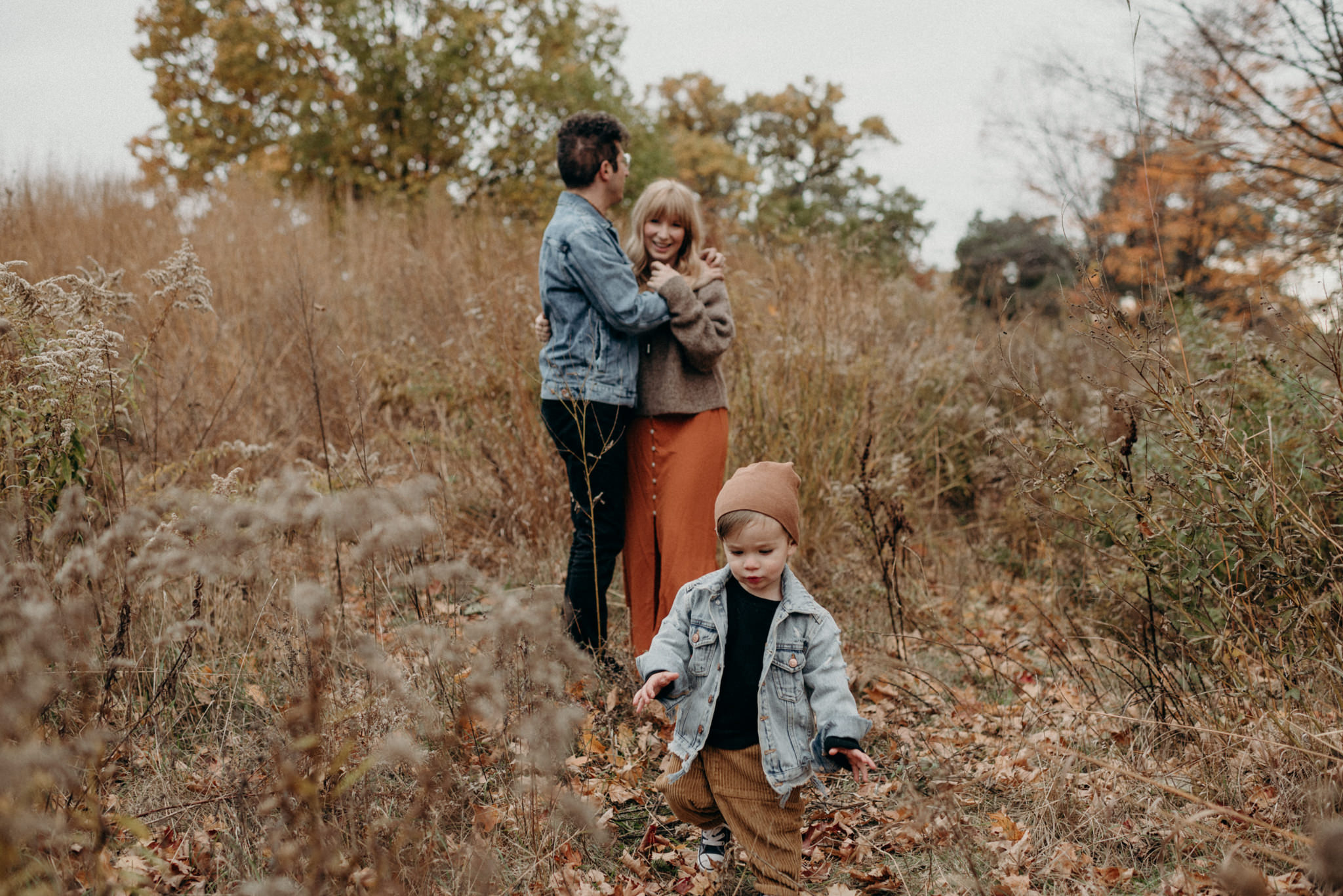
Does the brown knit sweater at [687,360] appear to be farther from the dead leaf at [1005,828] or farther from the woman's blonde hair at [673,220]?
the dead leaf at [1005,828]

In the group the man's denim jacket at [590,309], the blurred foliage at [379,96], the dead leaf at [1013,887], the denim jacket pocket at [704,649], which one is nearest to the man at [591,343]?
the man's denim jacket at [590,309]

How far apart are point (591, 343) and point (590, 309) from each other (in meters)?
0.12

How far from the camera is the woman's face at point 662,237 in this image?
3.32 metres

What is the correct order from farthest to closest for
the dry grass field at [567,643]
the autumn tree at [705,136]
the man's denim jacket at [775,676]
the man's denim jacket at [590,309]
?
the autumn tree at [705,136], the man's denim jacket at [590,309], the man's denim jacket at [775,676], the dry grass field at [567,643]

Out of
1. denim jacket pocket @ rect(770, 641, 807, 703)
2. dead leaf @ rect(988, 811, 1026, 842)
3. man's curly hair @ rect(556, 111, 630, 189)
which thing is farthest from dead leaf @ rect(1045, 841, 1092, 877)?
man's curly hair @ rect(556, 111, 630, 189)

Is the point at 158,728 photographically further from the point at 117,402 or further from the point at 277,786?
the point at 117,402

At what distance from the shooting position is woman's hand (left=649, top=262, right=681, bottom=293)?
10.4 feet

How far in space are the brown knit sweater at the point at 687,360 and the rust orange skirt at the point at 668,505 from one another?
0.06 metres

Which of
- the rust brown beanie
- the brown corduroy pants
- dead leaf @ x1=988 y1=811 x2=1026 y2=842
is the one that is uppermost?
the rust brown beanie

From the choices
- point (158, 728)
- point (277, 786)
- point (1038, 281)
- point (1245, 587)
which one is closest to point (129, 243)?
point (158, 728)

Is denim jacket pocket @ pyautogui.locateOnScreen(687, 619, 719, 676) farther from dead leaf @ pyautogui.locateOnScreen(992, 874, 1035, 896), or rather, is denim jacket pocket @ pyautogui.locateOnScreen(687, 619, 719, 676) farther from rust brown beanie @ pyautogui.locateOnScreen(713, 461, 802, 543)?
dead leaf @ pyautogui.locateOnScreen(992, 874, 1035, 896)

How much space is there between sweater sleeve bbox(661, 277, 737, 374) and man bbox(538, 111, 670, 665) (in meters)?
0.06

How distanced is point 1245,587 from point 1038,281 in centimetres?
1954

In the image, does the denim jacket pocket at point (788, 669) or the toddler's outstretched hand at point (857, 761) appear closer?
the toddler's outstretched hand at point (857, 761)
